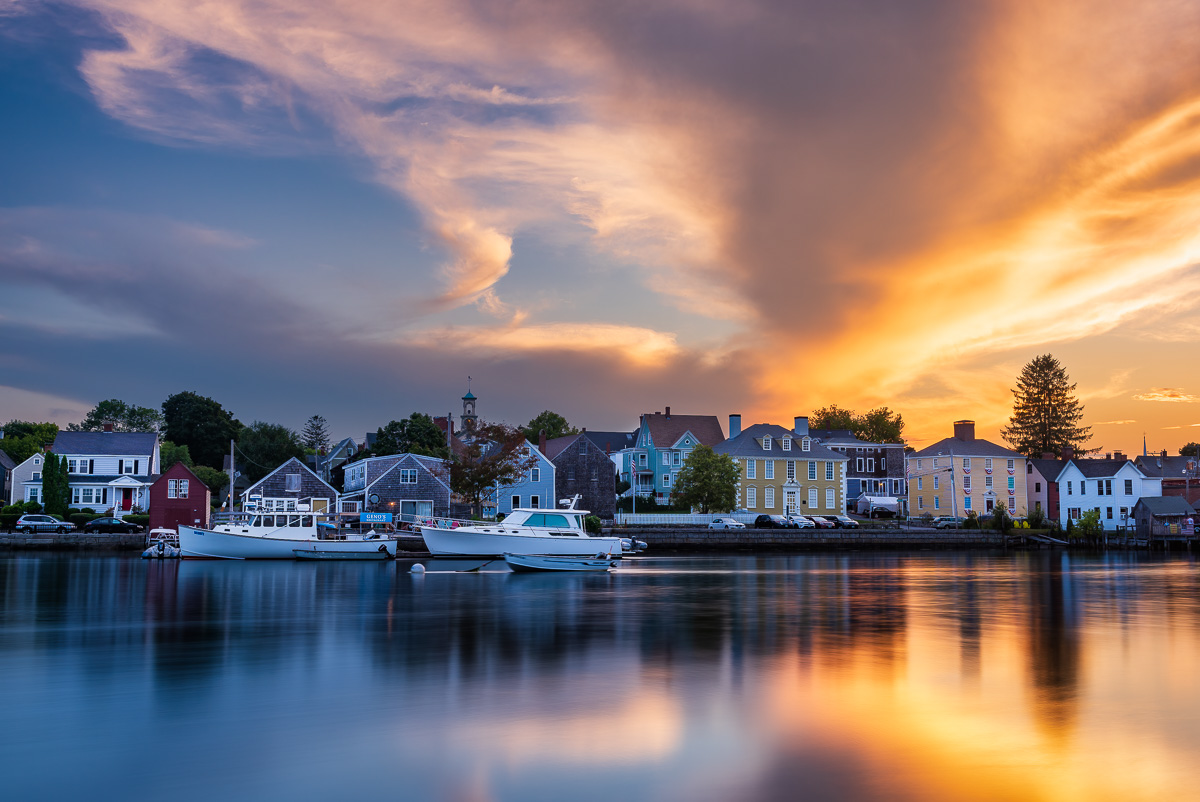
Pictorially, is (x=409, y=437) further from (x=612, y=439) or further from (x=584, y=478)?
(x=612, y=439)

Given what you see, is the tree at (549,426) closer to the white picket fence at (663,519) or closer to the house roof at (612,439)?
the house roof at (612,439)

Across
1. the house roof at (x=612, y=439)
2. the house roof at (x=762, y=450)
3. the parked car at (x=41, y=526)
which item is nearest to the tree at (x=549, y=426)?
the house roof at (x=612, y=439)

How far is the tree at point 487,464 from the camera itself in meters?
77.6

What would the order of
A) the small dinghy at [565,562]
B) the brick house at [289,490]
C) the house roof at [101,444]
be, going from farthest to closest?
the house roof at [101,444] → the brick house at [289,490] → the small dinghy at [565,562]

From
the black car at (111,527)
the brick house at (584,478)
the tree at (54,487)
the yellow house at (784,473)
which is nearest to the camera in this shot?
the black car at (111,527)

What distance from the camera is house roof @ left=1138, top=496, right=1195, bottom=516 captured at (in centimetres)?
8481

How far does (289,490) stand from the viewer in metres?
71.7

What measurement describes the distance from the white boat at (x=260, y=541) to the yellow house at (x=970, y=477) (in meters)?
68.9

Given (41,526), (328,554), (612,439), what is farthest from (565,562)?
(612,439)

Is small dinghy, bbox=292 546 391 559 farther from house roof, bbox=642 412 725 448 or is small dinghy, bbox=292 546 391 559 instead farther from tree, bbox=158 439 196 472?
tree, bbox=158 439 196 472

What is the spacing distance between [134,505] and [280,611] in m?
61.8

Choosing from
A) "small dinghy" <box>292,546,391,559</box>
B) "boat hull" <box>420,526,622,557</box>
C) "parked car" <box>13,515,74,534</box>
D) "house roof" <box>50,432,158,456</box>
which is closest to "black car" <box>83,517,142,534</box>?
"parked car" <box>13,515,74,534</box>

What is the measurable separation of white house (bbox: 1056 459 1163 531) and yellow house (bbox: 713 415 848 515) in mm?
23677

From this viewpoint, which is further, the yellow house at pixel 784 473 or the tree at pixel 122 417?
the tree at pixel 122 417
